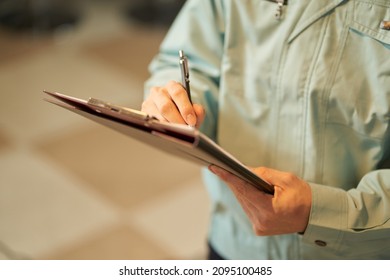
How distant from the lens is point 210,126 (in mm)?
1188

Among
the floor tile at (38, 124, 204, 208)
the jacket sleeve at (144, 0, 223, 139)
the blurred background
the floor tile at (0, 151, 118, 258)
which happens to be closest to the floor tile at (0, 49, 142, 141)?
the blurred background

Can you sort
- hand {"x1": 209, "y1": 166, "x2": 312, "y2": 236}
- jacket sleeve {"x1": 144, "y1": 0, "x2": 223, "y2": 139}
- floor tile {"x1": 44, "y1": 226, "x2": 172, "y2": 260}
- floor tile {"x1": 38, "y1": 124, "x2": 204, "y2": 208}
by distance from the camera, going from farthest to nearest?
floor tile {"x1": 38, "y1": 124, "x2": 204, "y2": 208} < floor tile {"x1": 44, "y1": 226, "x2": 172, "y2": 260} < jacket sleeve {"x1": 144, "y1": 0, "x2": 223, "y2": 139} < hand {"x1": 209, "y1": 166, "x2": 312, "y2": 236}

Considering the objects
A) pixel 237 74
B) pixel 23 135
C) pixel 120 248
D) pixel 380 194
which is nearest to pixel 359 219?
pixel 380 194

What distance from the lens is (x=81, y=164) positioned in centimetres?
265

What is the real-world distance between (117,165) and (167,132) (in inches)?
73.6

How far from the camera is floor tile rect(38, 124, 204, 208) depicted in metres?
2.52

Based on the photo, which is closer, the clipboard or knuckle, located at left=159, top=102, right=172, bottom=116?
the clipboard

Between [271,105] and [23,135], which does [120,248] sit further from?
[271,105]

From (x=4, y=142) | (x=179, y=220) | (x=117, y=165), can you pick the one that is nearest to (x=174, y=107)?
(x=179, y=220)

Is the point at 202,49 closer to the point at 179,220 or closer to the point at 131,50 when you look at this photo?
the point at 179,220

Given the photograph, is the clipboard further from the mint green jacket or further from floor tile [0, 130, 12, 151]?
floor tile [0, 130, 12, 151]

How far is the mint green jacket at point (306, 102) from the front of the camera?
98 cm

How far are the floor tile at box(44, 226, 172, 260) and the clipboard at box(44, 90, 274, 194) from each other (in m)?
1.34

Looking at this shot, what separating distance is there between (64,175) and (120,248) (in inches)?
19.2
